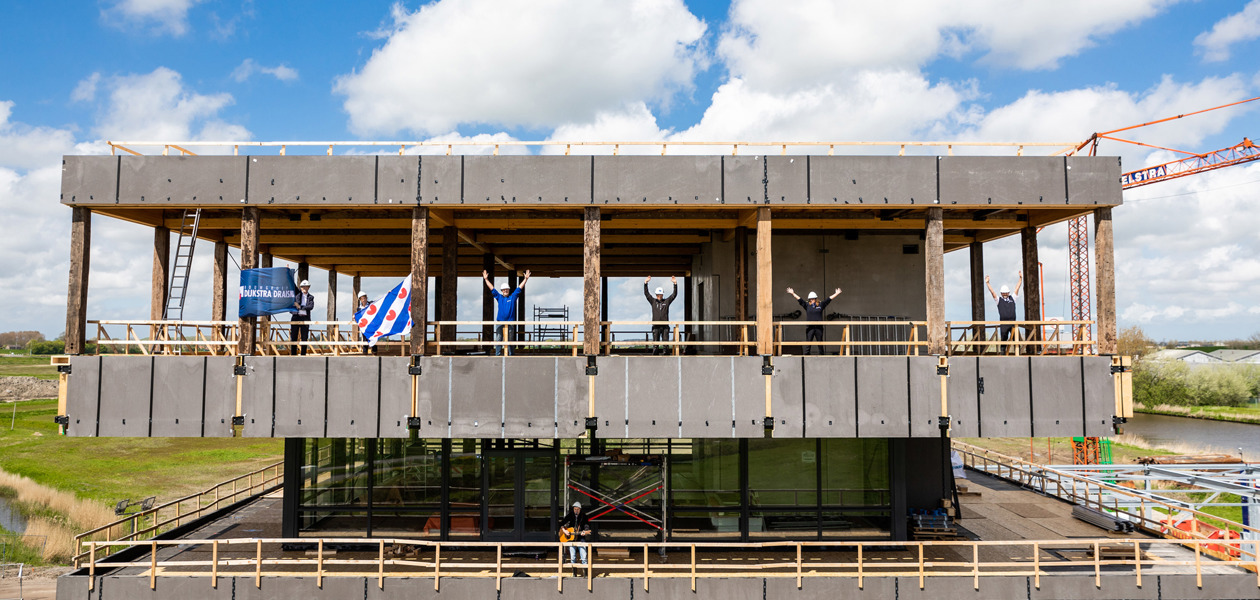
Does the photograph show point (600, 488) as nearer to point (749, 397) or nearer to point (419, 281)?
point (749, 397)

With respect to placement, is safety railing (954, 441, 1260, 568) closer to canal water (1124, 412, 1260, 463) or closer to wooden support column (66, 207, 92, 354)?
wooden support column (66, 207, 92, 354)

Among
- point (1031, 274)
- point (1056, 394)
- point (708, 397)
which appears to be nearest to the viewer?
point (708, 397)

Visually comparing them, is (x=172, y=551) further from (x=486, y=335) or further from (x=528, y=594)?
(x=486, y=335)

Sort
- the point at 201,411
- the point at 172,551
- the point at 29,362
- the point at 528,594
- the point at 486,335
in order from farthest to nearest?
the point at 29,362, the point at 486,335, the point at 172,551, the point at 201,411, the point at 528,594

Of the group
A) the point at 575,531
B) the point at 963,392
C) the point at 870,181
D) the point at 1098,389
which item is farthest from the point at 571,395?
the point at 1098,389

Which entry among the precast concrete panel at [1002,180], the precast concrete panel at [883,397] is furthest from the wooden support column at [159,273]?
the precast concrete panel at [1002,180]

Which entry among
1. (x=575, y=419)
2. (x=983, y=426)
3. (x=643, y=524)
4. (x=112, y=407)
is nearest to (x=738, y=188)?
(x=575, y=419)

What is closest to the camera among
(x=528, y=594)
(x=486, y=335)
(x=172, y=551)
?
(x=528, y=594)

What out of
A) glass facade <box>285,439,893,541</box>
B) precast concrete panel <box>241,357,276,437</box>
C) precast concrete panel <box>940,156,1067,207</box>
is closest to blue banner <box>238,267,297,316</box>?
precast concrete panel <box>241,357,276,437</box>

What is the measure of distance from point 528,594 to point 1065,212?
618 inches

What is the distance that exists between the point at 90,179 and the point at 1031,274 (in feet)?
78.3

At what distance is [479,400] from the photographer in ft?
49.4

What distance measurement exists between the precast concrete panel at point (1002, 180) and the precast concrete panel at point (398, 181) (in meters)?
12.1

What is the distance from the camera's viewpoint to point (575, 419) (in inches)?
589
